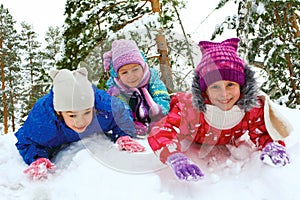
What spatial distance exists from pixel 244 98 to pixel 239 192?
1.93 ft


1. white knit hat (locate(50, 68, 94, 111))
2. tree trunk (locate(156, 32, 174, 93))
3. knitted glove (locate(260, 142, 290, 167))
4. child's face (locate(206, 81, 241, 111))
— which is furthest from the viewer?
tree trunk (locate(156, 32, 174, 93))

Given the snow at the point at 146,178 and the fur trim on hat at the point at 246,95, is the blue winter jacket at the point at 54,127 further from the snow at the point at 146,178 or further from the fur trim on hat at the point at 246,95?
the fur trim on hat at the point at 246,95

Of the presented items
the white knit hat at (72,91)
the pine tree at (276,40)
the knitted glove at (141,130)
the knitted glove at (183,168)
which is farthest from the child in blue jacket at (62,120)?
the pine tree at (276,40)

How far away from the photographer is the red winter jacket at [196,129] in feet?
6.77

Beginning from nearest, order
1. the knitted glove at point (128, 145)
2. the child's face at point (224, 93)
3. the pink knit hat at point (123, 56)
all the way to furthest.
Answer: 1. the child's face at point (224, 93)
2. the knitted glove at point (128, 145)
3. the pink knit hat at point (123, 56)

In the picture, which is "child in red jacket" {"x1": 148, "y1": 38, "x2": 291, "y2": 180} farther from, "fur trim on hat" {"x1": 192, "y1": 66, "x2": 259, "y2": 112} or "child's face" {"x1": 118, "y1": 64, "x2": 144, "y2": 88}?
"child's face" {"x1": 118, "y1": 64, "x2": 144, "y2": 88}

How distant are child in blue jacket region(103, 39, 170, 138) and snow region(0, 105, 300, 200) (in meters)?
0.70

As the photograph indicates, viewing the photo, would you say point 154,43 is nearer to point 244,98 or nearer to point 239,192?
point 244,98

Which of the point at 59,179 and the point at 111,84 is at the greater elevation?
the point at 111,84

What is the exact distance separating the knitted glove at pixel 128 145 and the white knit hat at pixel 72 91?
34cm

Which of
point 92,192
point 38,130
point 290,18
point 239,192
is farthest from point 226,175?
point 290,18

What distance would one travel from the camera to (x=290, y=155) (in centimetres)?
205

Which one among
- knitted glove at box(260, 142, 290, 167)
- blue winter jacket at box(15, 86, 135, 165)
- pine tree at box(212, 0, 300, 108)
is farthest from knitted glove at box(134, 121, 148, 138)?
pine tree at box(212, 0, 300, 108)

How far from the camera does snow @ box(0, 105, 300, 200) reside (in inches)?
69.1
